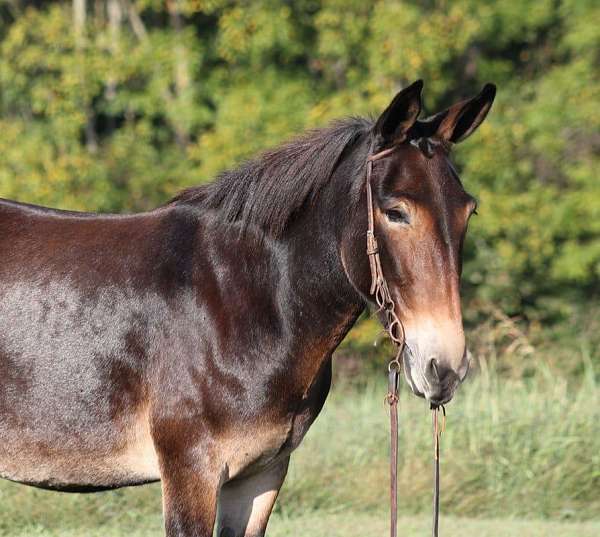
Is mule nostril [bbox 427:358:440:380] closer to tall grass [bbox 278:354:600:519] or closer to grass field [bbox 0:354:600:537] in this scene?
grass field [bbox 0:354:600:537]

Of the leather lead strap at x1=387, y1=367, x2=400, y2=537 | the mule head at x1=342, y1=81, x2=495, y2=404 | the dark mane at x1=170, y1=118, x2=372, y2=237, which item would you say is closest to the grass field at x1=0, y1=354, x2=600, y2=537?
the leather lead strap at x1=387, y1=367, x2=400, y2=537

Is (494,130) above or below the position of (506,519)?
above

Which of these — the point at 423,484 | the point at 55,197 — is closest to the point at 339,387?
the point at 423,484

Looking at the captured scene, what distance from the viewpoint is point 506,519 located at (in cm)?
690

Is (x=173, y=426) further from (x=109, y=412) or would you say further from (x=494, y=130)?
(x=494, y=130)

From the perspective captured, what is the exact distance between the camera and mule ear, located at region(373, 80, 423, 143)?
341 centimetres

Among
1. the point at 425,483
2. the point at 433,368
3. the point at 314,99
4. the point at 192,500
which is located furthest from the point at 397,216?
the point at 314,99

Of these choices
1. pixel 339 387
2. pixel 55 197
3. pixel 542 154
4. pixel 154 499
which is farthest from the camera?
pixel 542 154

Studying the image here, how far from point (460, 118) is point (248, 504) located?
1.64m

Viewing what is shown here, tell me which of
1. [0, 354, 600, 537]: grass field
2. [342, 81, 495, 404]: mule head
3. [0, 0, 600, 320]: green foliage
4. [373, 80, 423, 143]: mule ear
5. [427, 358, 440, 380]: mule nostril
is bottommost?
[0, 354, 600, 537]: grass field

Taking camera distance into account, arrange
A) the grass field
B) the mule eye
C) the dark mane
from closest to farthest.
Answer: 1. the mule eye
2. the dark mane
3. the grass field

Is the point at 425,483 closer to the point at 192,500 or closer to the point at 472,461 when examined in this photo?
the point at 472,461

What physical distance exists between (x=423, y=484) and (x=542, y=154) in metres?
8.97

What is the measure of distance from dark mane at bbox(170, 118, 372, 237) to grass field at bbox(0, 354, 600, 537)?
9.03ft
